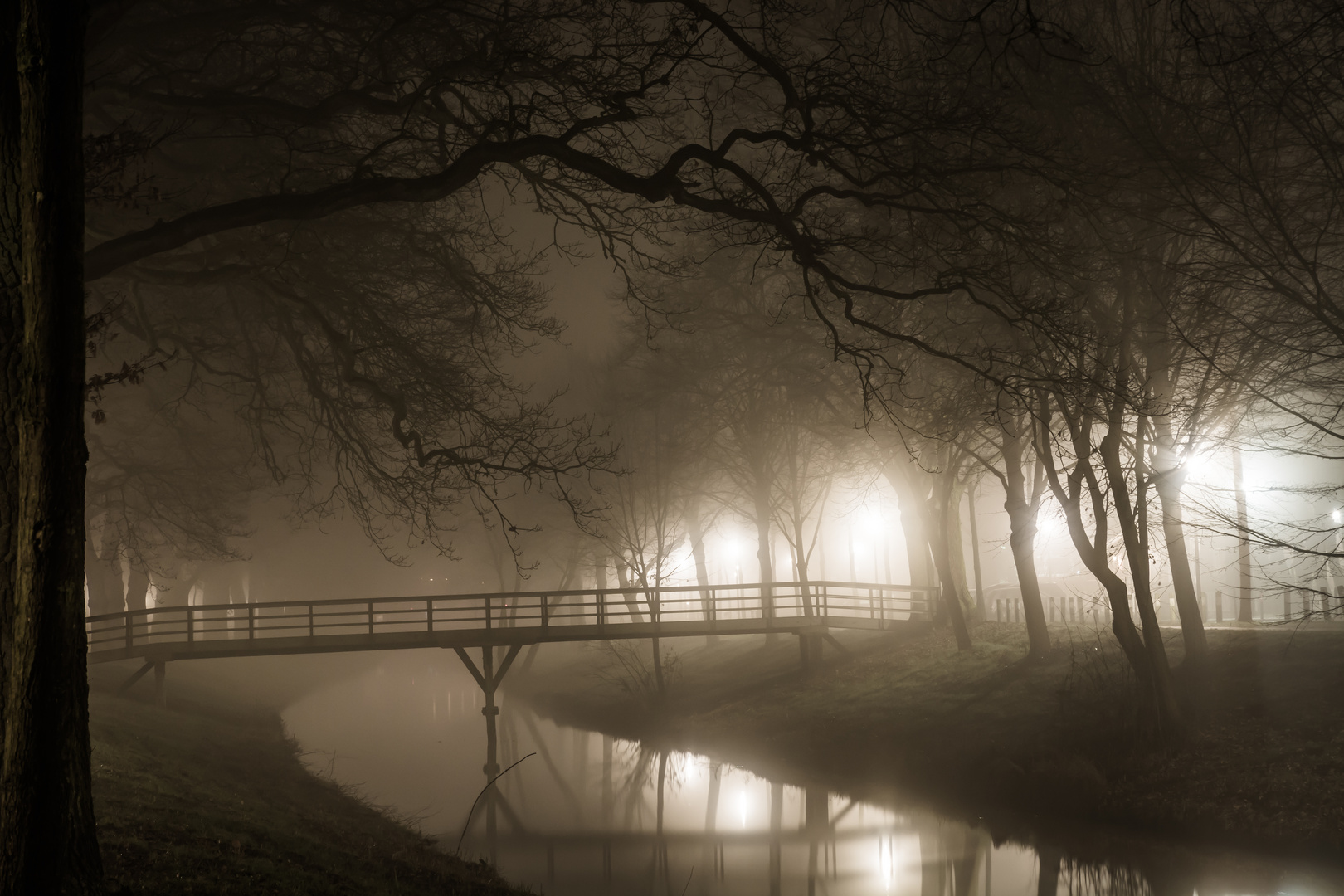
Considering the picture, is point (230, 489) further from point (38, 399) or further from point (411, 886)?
point (38, 399)

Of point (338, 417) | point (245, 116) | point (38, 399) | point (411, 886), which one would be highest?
point (245, 116)

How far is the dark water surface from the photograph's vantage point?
1056 centimetres

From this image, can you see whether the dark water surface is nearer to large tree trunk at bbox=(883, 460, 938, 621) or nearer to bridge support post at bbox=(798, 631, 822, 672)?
bridge support post at bbox=(798, 631, 822, 672)

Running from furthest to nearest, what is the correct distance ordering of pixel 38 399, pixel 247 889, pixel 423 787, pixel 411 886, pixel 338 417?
pixel 423 787 → pixel 338 417 → pixel 411 886 → pixel 247 889 → pixel 38 399

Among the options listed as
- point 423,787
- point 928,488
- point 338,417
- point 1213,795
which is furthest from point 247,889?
point 928,488

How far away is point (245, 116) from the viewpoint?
350 inches

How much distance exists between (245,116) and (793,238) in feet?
17.5

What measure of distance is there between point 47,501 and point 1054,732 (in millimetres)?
13480

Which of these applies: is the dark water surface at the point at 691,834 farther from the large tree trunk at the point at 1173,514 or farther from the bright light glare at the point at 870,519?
the bright light glare at the point at 870,519

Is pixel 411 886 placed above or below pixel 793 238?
below

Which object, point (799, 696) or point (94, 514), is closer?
point (799, 696)

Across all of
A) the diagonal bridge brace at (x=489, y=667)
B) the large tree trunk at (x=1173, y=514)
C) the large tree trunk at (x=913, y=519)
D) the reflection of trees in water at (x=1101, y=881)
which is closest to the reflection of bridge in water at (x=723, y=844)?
the reflection of trees in water at (x=1101, y=881)

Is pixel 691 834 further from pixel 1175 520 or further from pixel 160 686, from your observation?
pixel 160 686

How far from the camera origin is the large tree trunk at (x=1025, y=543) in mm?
17000
